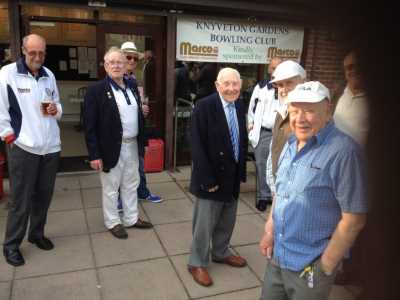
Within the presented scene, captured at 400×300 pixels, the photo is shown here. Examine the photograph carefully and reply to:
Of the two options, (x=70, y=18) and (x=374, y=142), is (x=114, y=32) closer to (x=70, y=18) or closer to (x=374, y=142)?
(x=70, y=18)

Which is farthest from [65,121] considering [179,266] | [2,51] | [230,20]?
[179,266]

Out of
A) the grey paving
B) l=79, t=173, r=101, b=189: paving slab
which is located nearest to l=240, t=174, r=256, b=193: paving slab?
the grey paving

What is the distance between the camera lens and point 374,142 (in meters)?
0.43

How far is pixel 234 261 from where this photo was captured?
341 cm

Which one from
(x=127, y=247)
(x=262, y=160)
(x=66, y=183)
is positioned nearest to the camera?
(x=127, y=247)

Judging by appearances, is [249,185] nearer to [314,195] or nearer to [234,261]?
[234,261]

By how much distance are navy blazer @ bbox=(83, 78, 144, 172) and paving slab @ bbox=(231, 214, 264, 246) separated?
1515mm

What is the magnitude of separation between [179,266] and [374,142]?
10.4ft

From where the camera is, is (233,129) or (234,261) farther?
(234,261)

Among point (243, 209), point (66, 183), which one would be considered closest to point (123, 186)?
point (243, 209)

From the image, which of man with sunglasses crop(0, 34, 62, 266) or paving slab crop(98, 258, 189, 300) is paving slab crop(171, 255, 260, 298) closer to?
paving slab crop(98, 258, 189, 300)

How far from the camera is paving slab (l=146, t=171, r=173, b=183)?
571 cm

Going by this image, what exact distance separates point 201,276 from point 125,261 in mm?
766

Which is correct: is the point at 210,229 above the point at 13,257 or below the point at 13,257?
above
